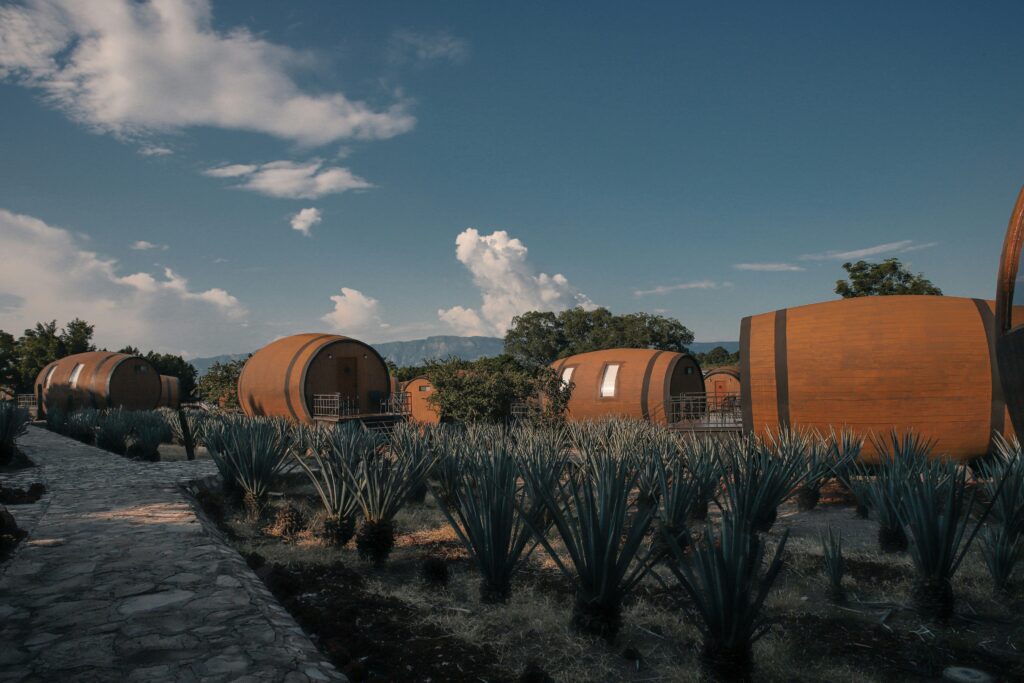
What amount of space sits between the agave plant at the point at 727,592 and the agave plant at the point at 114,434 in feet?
42.1

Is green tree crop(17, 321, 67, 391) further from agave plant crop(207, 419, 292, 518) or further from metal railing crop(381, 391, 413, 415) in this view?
agave plant crop(207, 419, 292, 518)

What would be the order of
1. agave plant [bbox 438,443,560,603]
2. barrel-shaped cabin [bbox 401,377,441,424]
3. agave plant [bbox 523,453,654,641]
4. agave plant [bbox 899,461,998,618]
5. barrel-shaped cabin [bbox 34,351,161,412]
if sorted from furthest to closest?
barrel-shaped cabin [bbox 34,351,161,412] → barrel-shaped cabin [bbox 401,377,441,424] → agave plant [bbox 438,443,560,603] → agave plant [bbox 899,461,998,618] → agave plant [bbox 523,453,654,641]

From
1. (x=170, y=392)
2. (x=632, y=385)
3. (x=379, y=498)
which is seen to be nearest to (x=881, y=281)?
(x=632, y=385)

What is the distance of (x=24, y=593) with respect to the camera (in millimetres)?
3453

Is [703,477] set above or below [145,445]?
above

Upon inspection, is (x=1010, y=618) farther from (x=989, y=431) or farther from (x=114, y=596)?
(x=114, y=596)

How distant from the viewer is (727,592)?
103 inches

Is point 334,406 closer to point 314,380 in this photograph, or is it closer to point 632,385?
point 314,380

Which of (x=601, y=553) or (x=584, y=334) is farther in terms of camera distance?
(x=584, y=334)

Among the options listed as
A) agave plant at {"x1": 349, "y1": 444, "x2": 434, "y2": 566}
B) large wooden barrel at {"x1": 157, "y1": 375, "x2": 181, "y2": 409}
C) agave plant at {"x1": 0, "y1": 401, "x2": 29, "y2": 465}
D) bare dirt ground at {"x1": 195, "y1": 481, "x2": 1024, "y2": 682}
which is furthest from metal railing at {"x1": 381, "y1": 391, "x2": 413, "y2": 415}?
large wooden barrel at {"x1": 157, "y1": 375, "x2": 181, "y2": 409}

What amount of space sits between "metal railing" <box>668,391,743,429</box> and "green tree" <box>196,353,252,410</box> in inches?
588

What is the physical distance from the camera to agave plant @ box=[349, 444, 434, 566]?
4883 mm

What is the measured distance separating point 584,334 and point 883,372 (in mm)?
38581

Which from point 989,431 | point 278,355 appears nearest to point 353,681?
point 989,431
